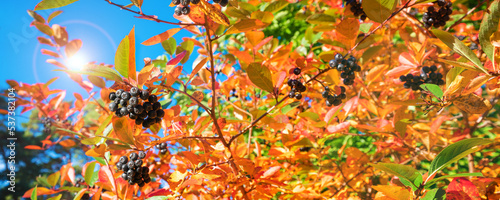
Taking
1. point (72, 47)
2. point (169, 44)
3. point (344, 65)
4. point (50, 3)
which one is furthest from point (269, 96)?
point (72, 47)

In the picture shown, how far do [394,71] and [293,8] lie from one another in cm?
353

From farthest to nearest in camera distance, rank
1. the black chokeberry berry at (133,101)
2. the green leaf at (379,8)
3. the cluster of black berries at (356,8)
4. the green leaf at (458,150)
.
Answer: the cluster of black berries at (356,8) < the green leaf at (379,8) < the black chokeberry berry at (133,101) < the green leaf at (458,150)

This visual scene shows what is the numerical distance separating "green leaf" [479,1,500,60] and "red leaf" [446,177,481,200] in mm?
418

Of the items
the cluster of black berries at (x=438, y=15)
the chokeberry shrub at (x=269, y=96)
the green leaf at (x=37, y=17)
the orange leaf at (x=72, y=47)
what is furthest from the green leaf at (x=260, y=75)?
the green leaf at (x=37, y=17)

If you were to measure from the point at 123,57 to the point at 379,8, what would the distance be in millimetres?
819

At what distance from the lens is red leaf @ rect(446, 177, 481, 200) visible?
80 cm

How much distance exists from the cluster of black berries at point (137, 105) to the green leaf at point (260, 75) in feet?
1.09

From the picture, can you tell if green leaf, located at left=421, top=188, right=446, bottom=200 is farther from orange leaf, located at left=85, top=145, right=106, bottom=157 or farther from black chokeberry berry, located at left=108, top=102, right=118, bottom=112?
orange leaf, located at left=85, top=145, right=106, bottom=157

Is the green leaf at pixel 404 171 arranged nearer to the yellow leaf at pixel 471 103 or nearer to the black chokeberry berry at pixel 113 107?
the yellow leaf at pixel 471 103

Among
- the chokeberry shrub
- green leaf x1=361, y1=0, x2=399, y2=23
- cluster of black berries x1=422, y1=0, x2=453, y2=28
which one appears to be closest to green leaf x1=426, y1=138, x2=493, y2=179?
the chokeberry shrub

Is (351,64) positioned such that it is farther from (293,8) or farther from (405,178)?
(293,8)

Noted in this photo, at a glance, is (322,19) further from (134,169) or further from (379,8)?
(134,169)

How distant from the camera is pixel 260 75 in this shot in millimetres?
936

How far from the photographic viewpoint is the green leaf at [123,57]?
0.67 meters
